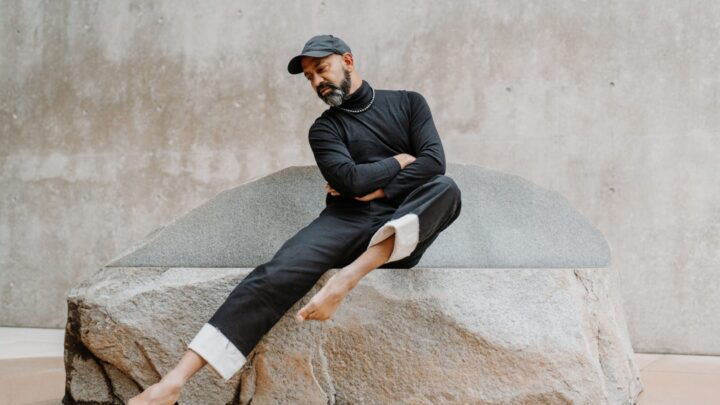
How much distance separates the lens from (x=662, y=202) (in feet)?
11.0

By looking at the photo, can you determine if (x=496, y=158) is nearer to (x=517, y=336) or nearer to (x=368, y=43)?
(x=368, y=43)

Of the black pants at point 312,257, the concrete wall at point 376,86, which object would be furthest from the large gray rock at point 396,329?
the concrete wall at point 376,86

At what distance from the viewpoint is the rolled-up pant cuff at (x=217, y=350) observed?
169 cm

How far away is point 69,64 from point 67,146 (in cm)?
49

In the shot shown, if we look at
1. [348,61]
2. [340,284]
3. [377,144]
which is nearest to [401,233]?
[340,284]

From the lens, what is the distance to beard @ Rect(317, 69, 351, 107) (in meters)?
2.06

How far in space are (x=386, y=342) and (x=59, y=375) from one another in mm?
1408

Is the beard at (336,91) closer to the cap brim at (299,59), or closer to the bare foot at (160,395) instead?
the cap brim at (299,59)

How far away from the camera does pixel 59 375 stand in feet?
8.61

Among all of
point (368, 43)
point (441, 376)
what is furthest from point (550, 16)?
point (441, 376)

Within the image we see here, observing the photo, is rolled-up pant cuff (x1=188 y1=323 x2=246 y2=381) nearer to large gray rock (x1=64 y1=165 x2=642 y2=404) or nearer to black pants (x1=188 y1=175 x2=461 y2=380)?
black pants (x1=188 y1=175 x2=461 y2=380)

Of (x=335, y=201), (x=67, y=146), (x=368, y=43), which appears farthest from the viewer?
(x=67, y=146)

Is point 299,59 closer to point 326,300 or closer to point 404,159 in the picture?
point 404,159


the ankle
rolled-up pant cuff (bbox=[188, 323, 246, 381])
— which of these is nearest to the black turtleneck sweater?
rolled-up pant cuff (bbox=[188, 323, 246, 381])
